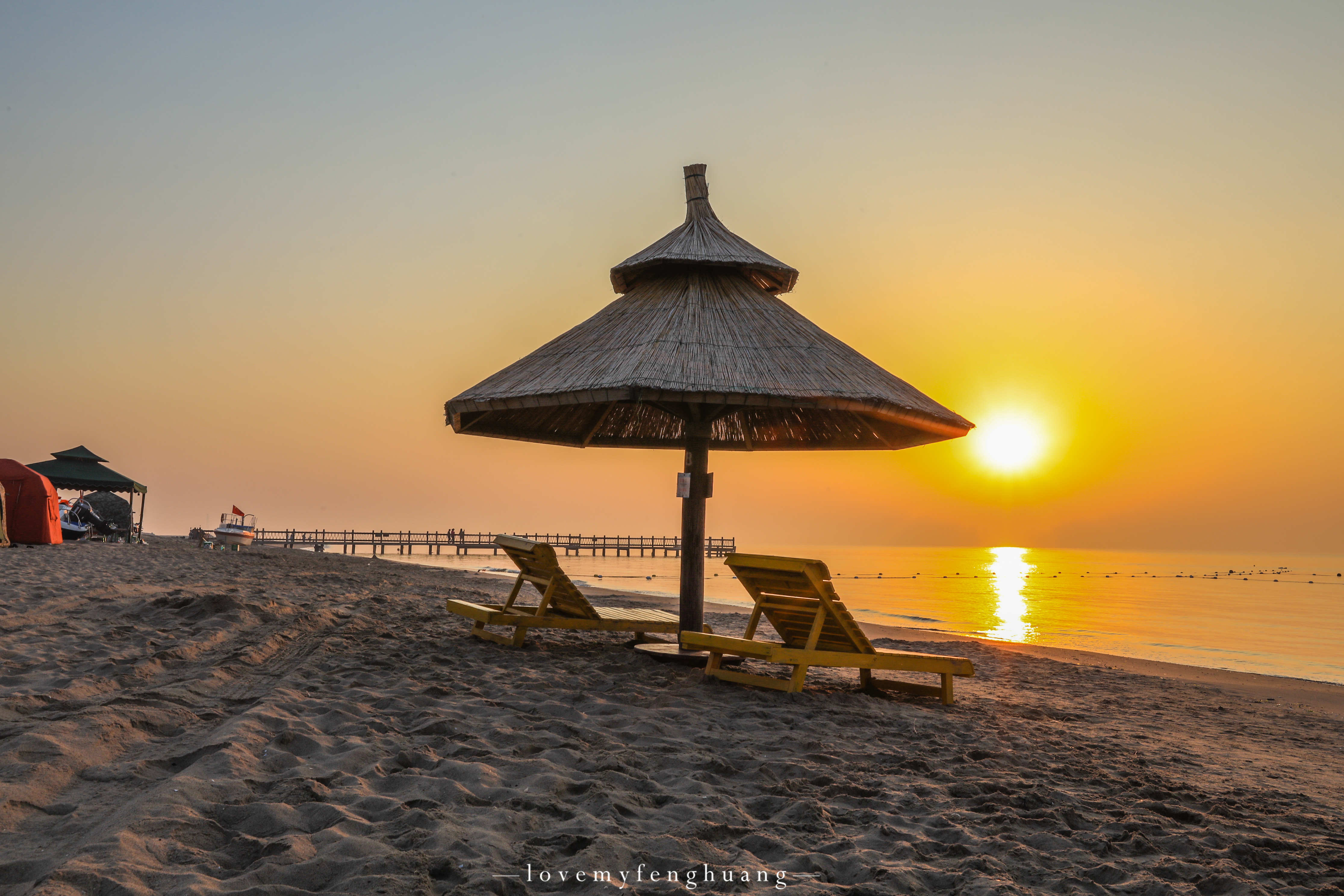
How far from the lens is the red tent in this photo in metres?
18.3

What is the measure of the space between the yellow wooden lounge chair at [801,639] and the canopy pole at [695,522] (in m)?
0.90

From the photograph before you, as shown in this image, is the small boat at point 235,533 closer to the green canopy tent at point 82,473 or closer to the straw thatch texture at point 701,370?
the green canopy tent at point 82,473

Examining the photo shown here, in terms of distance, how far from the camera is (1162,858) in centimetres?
273

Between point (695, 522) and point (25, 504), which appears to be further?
point (25, 504)

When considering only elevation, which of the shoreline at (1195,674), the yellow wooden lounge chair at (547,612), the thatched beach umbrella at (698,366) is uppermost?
the thatched beach umbrella at (698,366)

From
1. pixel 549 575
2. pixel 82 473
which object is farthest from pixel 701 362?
pixel 82 473

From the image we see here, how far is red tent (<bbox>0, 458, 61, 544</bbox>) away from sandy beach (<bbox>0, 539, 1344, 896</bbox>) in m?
15.7

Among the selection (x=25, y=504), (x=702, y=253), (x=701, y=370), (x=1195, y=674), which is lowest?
(x=1195, y=674)

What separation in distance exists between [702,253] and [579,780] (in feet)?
15.3

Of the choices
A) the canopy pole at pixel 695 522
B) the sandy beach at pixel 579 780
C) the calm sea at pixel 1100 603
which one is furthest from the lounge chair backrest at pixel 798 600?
the calm sea at pixel 1100 603

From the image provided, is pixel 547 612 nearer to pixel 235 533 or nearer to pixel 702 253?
pixel 702 253

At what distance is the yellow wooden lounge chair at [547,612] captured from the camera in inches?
241

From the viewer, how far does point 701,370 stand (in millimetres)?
5762

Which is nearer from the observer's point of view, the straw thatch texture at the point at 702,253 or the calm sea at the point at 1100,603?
the straw thatch texture at the point at 702,253
